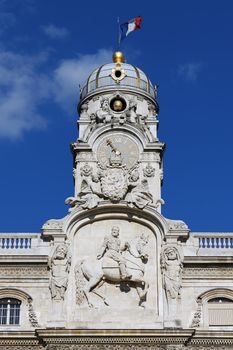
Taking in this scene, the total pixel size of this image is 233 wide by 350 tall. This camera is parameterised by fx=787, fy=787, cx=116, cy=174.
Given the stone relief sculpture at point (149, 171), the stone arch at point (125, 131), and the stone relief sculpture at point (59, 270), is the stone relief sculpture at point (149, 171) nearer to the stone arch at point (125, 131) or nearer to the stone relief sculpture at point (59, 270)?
the stone arch at point (125, 131)

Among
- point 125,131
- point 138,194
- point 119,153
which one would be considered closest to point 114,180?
point 138,194

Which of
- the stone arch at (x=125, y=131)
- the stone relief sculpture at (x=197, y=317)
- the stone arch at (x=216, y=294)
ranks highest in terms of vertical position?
the stone arch at (x=125, y=131)

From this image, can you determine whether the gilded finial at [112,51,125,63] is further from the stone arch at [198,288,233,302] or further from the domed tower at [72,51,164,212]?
the stone arch at [198,288,233,302]

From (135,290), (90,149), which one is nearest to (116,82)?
(90,149)

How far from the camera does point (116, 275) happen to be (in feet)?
110

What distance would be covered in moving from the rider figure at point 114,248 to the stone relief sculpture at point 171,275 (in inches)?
65.6

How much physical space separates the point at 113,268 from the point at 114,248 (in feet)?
3.04

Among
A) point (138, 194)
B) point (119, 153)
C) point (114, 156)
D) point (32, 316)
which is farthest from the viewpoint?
point (119, 153)

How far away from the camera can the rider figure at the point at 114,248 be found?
3359 cm

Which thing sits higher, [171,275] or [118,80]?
[118,80]

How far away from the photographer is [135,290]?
3369 cm

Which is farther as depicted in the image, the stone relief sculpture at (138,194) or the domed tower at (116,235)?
the stone relief sculpture at (138,194)

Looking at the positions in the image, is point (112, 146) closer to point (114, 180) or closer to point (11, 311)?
point (114, 180)

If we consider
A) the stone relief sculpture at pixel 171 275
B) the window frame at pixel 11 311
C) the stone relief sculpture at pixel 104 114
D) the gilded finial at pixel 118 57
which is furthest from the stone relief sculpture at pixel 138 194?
the gilded finial at pixel 118 57
